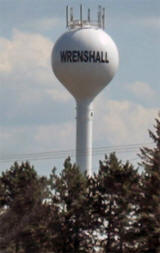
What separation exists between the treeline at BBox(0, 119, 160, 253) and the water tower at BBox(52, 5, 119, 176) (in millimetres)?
8952

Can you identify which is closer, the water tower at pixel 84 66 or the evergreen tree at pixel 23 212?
the evergreen tree at pixel 23 212

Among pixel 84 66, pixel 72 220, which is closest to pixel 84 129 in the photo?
pixel 84 66

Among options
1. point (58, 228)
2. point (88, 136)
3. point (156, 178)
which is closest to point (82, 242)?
point (58, 228)

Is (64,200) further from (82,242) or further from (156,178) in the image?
(156,178)

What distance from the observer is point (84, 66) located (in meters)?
75.4

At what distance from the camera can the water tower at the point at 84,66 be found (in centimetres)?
7544

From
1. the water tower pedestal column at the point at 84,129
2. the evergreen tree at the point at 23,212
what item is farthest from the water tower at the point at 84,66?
the evergreen tree at the point at 23,212

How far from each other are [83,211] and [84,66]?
44.7 feet

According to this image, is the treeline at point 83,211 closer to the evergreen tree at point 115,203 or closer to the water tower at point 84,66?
the evergreen tree at point 115,203

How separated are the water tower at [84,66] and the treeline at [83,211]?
8952mm

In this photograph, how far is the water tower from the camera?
247ft

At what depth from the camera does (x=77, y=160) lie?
254 feet

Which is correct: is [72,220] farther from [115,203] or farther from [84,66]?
[84,66]

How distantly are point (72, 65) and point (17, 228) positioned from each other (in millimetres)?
13791
